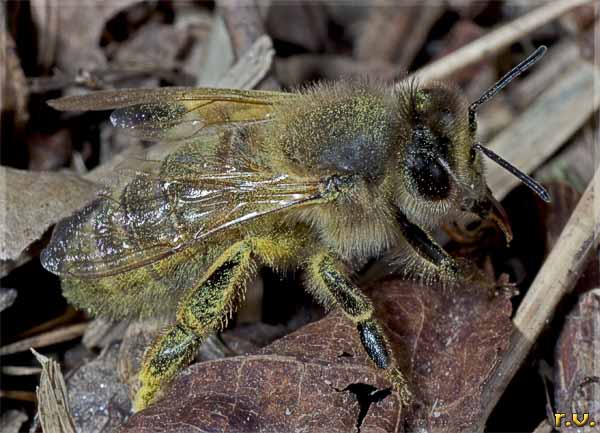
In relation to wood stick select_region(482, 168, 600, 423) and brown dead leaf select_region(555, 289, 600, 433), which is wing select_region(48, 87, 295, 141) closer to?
wood stick select_region(482, 168, 600, 423)

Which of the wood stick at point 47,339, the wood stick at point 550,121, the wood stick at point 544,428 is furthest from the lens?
the wood stick at point 550,121

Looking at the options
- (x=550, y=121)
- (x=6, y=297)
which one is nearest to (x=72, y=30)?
(x=6, y=297)

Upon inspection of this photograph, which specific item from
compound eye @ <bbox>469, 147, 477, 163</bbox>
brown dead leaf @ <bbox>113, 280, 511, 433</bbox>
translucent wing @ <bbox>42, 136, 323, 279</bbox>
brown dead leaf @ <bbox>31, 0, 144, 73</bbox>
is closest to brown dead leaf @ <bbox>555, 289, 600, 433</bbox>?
brown dead leaf @ <bbox>113, 280, 511, 433</bbox>

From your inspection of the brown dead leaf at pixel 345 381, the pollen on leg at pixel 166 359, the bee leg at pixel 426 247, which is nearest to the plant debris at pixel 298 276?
the brown dead leaf at pixel 345 381

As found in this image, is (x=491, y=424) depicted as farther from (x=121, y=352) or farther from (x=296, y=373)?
(x=121, y=352)

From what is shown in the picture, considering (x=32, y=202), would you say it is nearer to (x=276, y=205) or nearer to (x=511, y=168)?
(x=276, y=205)

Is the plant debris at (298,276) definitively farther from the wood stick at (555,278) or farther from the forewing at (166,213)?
the forewing at (166,213)
